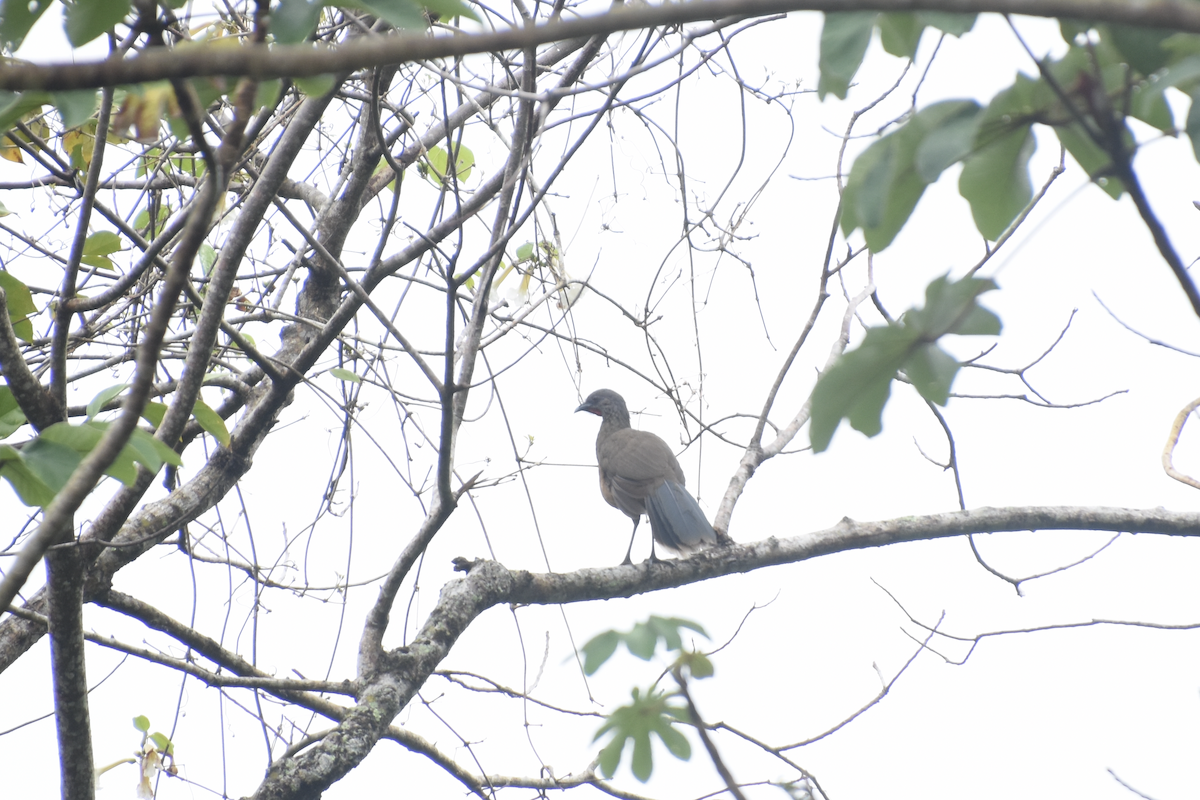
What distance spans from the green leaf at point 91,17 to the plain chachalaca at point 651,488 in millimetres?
2919

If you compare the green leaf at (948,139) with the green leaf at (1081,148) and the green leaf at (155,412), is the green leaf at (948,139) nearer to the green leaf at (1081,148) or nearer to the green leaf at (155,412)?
the green leaf at (1081,148)

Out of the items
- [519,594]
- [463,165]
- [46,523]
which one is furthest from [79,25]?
[463,165]

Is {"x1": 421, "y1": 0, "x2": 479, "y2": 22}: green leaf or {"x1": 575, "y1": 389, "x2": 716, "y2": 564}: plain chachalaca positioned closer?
{"x1": 421, "y1": 0, "x2": 479, "y2": 22}: green leaf

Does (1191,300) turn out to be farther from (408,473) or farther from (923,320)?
(408,473)

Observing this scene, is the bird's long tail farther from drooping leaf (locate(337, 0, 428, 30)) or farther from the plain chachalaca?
drooping leaf (locate(337, 0, 428, 30))

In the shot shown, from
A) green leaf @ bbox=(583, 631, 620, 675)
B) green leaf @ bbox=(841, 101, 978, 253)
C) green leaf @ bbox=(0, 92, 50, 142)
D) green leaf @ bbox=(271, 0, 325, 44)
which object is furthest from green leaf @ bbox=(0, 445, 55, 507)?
green leaf @ bbox=(841, 101, 978, 253)

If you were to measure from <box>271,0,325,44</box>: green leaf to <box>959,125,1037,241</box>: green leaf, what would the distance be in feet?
2.52

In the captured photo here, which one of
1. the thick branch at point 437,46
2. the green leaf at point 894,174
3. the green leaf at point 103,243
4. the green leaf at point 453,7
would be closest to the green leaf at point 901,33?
the green leaf at point 894,174

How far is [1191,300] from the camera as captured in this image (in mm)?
630

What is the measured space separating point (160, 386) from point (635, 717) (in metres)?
2.71

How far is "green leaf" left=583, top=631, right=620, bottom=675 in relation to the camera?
3.24ft

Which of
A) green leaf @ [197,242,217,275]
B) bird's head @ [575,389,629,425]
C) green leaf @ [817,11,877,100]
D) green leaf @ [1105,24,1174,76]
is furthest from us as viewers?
bird's head @ [575,389,629,425]

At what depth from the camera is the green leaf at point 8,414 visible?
175 cm

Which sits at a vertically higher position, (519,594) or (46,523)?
(519,594)
